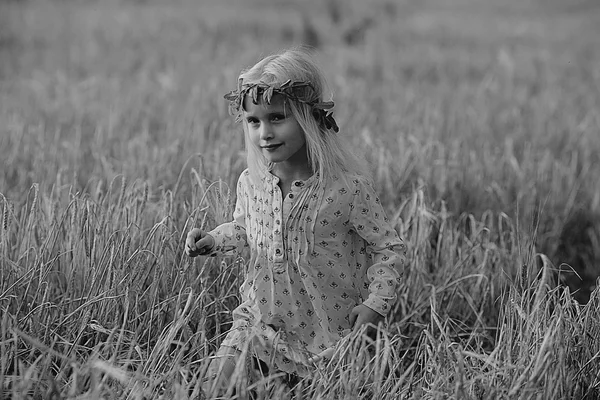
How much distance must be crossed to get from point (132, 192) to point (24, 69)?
4.57 metres

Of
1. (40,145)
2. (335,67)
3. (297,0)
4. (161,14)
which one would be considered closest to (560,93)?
(335,67)

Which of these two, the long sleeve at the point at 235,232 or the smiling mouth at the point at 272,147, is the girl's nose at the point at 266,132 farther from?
the long sleeve at the point at 235,232

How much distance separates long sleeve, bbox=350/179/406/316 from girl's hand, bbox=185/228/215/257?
0.35 m

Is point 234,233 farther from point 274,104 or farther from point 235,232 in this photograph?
point 274,104

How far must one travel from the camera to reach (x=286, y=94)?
2016mm

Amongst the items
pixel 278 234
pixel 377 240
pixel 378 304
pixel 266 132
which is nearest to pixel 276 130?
pixel 266 132

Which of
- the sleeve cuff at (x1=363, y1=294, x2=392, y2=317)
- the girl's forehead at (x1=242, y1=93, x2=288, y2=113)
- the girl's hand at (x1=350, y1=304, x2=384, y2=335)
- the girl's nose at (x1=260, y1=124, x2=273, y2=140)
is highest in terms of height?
the girl's forehead at (x1=242, y1=93, x2=288, y2=113)

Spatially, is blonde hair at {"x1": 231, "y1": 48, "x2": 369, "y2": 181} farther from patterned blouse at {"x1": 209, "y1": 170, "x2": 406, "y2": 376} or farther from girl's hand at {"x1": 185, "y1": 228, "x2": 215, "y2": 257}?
girl's hand at {"x1": 185, "y1": 228, "x2": 215, "y2": 257}

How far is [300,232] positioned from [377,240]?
0.18 m

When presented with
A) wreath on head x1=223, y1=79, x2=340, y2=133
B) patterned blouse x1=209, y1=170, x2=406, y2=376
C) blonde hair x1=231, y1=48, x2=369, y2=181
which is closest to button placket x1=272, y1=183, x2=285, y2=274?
patterned blouse x1=209, y1=170, x2=406, y2=376

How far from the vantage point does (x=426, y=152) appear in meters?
3.79

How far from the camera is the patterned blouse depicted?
2057 mm

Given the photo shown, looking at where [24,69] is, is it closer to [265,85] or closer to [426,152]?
[426,152]

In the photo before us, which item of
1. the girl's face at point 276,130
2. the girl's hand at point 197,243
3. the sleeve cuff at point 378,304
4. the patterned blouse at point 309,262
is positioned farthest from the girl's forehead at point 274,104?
the sleeve cuff at point 378,304
